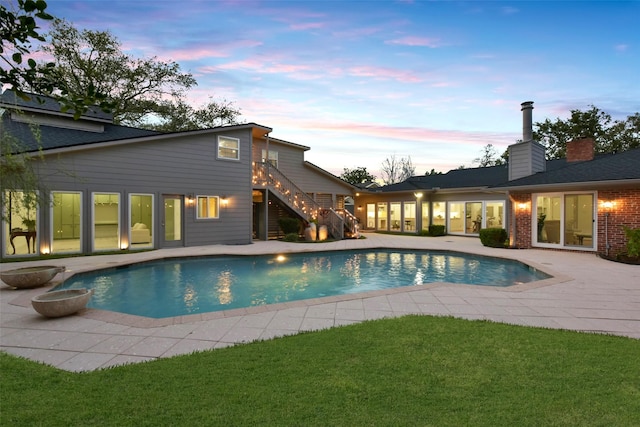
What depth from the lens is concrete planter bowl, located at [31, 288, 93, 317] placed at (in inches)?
191

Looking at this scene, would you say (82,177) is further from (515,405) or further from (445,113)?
(445,113)

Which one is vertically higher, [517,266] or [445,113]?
[445,113]

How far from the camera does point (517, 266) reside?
1060 cm

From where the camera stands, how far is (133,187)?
488 inches

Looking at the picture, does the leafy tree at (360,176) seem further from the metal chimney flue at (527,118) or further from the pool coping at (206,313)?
the pool coping at (206,313)

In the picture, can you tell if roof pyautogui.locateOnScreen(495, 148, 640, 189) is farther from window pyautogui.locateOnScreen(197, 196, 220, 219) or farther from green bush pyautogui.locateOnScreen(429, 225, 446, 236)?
window pyautogui.locateOnScreen(197, 196, 220, 219)

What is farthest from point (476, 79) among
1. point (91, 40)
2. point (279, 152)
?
point (91, 40)

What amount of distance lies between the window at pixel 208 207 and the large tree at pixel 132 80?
9.82 meters

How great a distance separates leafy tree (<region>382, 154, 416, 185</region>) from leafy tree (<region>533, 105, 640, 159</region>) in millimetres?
13706

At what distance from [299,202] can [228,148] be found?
4504 millimetres

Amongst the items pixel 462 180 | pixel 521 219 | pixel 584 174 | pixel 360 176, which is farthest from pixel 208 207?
pixel 360 176

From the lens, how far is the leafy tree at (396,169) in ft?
137

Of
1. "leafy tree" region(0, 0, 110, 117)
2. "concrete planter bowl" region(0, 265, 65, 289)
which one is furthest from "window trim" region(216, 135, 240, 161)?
"leafy tree" region(0, 0, 110, 117)

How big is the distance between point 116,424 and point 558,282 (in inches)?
317
